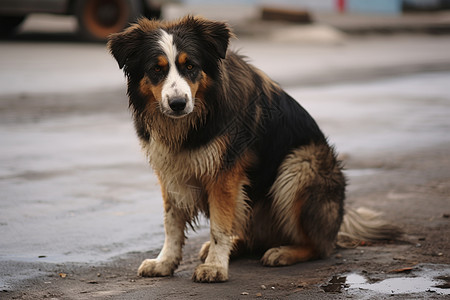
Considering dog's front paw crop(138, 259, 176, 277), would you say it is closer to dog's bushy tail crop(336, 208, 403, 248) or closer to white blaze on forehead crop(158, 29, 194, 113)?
white blaze on forehead crop(158, 29, 194, 113)

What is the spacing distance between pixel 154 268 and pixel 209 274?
39 centimetres

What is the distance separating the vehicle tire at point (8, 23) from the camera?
19156 mm

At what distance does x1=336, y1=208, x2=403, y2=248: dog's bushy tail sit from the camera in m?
5.78

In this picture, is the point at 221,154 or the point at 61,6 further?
the point at 61,6

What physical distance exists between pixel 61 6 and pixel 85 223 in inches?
480

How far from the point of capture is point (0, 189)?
707cm

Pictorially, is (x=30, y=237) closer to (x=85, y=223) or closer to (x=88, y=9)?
(x=85, y=223)

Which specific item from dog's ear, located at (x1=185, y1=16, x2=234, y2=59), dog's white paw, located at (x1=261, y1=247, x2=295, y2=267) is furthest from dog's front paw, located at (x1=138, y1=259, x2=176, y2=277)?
dog's ear, located at (x1=185, y1=16, x2=234, y2=59)

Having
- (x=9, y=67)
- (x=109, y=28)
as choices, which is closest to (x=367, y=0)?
(x=109, y=28)

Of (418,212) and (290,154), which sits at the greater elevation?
(290,154)

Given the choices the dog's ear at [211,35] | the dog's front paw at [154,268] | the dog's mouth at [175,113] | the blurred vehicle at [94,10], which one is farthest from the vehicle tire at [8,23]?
the dog's mouth at [175,113]

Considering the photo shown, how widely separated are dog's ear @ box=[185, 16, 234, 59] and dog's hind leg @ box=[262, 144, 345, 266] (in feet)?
2.96

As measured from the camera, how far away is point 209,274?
489cm

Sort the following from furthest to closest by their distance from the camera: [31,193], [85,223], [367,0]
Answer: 1. [367,0]
2. [31,193]
3. [85,223]
